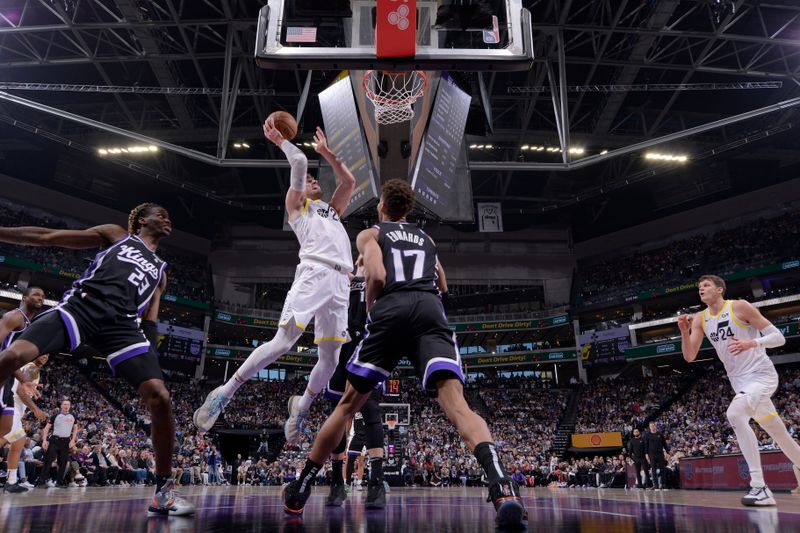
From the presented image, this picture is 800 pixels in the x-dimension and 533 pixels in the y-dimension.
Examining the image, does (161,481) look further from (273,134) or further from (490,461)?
(273,134)

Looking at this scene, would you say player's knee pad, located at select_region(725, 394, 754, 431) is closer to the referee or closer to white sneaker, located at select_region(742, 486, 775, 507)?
white sneaker, located at select_region(742, 486, 775, 507)

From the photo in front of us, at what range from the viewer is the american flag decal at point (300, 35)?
5.93 m

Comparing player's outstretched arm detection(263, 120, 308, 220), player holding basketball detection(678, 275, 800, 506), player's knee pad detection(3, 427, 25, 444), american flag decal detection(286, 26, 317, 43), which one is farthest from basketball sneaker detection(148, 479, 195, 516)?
player's knee pad detection(3, 427, 25, 444)

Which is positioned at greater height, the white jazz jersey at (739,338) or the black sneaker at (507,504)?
the white jazz jersey at (739,338)

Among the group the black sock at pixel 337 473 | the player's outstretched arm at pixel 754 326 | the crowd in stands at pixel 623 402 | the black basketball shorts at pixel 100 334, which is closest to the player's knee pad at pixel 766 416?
the player's outstretched arm at pixel 754 326

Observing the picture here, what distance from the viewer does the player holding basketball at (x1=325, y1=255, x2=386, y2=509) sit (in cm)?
422

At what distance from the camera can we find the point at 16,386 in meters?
7.54

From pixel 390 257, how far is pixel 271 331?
33.7 metres

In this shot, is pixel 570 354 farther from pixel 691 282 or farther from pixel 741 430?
pixel 741 430

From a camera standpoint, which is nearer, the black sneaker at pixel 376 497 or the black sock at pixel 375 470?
the black sneaker at pixel 376 497

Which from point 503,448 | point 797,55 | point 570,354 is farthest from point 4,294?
point 797,55

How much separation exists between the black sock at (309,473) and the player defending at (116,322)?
0.65m

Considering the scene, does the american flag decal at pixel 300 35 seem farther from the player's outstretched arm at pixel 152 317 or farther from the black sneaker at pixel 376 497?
the black sneaker at pixel 376 497

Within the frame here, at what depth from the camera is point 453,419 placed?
9.34 ft
